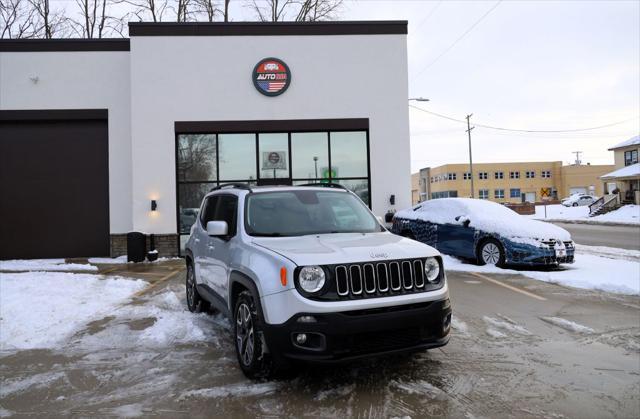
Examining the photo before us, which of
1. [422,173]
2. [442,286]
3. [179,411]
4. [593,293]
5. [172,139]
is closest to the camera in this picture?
[179,411]

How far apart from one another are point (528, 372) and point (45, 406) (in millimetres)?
4234

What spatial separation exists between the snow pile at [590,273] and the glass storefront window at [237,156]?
710cm

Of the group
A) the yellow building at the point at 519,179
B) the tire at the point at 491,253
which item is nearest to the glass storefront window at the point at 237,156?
the tire at the point at 491,253

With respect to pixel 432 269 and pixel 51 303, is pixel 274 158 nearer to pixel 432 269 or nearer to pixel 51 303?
pixel 51 303

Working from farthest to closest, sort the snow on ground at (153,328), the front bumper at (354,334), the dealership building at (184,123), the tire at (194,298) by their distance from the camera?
the dealership building at (184,123) → the tire at (194,298) → the snow on ground at (153,328) → the front bumper at (354,334)

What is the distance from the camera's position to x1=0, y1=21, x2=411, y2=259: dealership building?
14445 mm

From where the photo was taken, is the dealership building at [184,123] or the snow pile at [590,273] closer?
the snow pile at [590,273]

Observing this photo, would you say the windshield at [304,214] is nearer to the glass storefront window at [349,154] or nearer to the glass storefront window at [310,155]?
the glass storefront window at [310,155]

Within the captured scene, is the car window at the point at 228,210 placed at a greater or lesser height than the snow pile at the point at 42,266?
greater

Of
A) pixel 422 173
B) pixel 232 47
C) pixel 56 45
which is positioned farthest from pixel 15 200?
pixel 422 173

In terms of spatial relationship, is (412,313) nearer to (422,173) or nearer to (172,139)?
(172,139)

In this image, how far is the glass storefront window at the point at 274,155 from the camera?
1483 cm

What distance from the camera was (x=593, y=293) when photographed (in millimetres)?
7559

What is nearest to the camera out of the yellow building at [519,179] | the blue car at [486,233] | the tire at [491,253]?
the blue car at [486,233]
